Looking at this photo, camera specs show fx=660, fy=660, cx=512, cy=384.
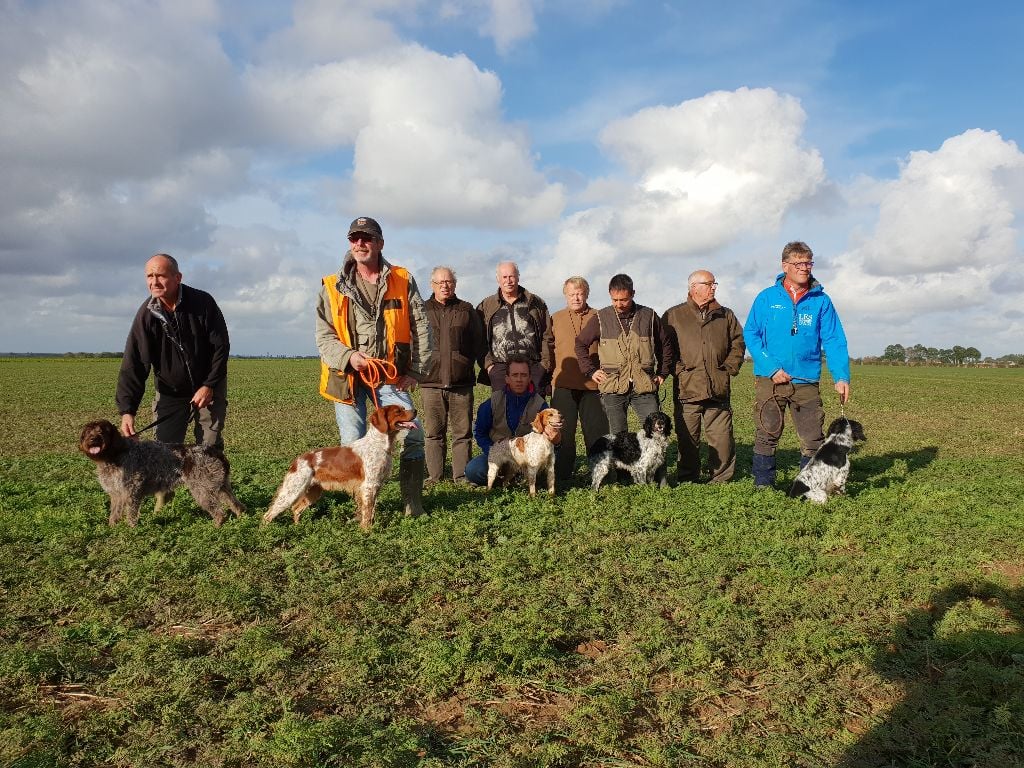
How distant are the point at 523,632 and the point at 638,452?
4.27m

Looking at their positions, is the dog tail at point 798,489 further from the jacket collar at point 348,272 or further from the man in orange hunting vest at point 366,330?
the jacket collar at point 348,272

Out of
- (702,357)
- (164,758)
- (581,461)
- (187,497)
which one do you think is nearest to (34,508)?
(187,497)

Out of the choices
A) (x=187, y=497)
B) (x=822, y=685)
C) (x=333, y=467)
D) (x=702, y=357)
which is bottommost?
(x=822, y=685)

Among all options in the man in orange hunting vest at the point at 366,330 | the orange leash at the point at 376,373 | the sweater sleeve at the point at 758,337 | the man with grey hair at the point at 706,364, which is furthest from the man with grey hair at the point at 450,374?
the sweater sleeve at the point at 758,337

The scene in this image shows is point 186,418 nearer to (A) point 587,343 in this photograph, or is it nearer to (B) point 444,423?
(B) point 444,423

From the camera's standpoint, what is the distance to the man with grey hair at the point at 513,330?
336 inches

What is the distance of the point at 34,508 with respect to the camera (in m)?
7.14

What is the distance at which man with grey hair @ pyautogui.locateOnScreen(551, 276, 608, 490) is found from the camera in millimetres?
8922

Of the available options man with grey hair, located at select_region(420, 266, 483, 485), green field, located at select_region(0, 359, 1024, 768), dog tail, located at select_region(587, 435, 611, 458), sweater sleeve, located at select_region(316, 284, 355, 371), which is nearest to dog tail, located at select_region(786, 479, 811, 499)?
green field, located at select_region(0, 359, 1024, 768)

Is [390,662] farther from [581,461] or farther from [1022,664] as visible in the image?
[581,461]

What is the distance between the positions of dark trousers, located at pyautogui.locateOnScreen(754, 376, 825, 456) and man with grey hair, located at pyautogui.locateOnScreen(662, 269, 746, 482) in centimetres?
58

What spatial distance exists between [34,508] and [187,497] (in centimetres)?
154

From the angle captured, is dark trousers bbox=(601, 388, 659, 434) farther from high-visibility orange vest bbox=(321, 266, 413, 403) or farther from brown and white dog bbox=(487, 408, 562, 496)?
high-visibility orange vest bbox=(321, 266, 413, 403)

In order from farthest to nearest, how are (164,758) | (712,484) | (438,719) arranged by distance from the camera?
(712,484) → (438,719) → (164,758)
